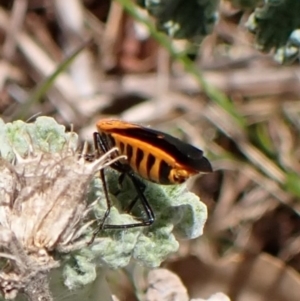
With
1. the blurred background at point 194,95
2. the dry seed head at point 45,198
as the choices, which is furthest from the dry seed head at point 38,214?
the blurred background at point 194,95

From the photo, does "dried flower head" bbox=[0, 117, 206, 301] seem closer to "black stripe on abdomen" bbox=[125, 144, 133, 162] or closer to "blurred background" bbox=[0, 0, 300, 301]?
"black stripe on abdomen" bbox=[125, 144, 133, 162]

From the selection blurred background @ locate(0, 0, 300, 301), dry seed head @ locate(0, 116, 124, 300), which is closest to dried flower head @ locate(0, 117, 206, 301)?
dry seed head @ locate(0, 116, 124, 300)

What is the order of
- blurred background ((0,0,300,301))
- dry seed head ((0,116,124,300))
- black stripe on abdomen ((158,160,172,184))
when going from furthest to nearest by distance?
blurred background ((0,0,300,301)) → black stripe on abdomen ((158,160,172,184)) → dry seed head ((0,116,124,300))

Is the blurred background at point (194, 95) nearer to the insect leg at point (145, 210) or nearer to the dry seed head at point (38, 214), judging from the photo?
the insect leg at point (145, 210)

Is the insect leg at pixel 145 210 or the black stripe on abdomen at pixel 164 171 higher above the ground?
the black stripe on abdomen at pixel 164 171

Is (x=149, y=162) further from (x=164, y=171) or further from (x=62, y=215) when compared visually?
(x=62, y=215)
